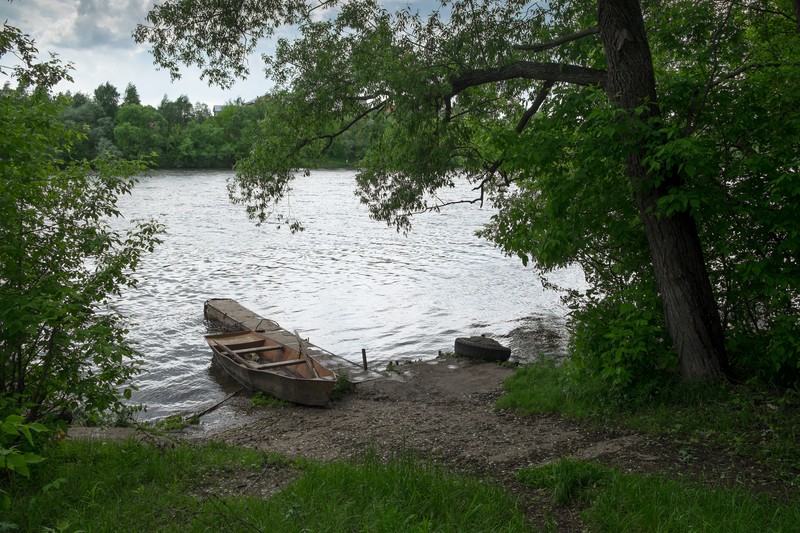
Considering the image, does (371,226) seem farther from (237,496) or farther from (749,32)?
(237,496)

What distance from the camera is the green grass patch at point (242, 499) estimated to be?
15.9 ft

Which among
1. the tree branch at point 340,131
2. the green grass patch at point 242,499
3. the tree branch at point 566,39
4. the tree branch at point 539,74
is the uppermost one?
the tree branch at point 566,39

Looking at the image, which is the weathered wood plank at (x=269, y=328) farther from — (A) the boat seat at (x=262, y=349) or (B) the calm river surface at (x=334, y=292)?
(B) the calm river surface at (x=334, y=292)

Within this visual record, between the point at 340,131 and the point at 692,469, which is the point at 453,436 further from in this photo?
the point at 340,131

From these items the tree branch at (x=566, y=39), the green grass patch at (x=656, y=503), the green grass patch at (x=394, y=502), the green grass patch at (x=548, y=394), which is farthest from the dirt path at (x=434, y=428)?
the tree branch at (x=566, y=39)

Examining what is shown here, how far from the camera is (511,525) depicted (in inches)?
189

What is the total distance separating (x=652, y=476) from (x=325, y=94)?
7.95 metres

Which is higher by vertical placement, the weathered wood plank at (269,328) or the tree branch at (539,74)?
the tree branch at (539,74)

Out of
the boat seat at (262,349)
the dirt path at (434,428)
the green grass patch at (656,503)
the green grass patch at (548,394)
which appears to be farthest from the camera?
the boat seat at (262,349)

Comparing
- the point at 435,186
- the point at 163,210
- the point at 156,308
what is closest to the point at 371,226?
the point at 163,210

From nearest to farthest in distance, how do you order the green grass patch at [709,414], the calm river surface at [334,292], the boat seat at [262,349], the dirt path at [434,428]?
the green grass patch at [709,414] → the dirt path at [434,428] → the boat seat at [262,349] → the calm river surface at [334,292]

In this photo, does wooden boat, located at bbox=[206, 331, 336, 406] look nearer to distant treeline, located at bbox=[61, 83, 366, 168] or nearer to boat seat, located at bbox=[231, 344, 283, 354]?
boat seat, located at bbox=[231, 344, 283, 354]

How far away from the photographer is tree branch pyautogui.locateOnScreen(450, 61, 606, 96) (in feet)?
29.3

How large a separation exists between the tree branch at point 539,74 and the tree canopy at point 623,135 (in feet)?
0.09
